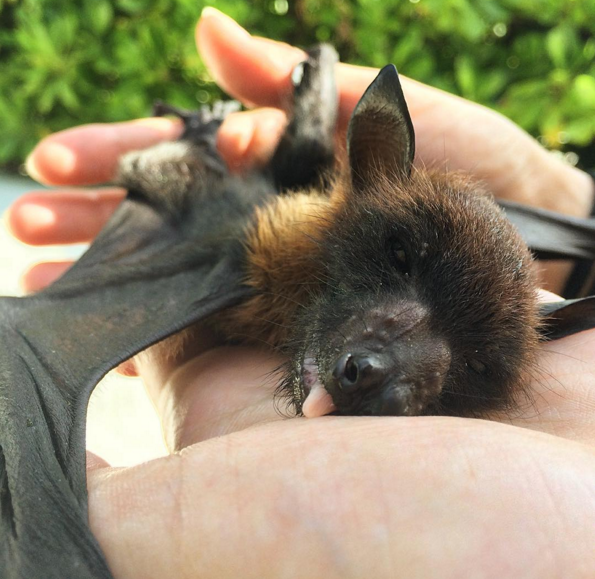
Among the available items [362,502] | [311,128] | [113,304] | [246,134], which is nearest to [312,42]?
[246,134]

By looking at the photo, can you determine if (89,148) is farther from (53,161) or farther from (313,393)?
(313,393)

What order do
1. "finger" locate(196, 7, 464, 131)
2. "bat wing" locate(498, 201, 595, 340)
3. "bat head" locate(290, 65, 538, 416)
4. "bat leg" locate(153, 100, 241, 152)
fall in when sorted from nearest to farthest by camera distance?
1. "bat head" locate(290, 65, 538, 416)
2. "bat wing" locate(498, 201, 595, 340)
3. "finger" locate(196, 7, 464, 131)
4. "bat leg" locate(153, 100, 241, 152)

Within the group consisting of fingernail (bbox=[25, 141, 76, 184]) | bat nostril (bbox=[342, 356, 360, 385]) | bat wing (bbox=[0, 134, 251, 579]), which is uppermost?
fingernail (bbox=[25, 141, 76, 184])

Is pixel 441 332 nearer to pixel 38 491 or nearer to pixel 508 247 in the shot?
pixel 508 247

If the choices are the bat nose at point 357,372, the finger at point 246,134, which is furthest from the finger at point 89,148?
the bat nose at point 357,372

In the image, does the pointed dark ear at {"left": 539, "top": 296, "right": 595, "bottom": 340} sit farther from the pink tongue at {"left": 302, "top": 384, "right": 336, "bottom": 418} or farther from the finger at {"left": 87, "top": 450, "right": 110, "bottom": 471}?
the finger at {"left": 87, "top": 450, "right": 110, "bottom": 471}

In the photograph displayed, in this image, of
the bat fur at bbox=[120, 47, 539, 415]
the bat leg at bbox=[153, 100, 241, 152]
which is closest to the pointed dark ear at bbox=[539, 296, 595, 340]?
the bat fur at bbox=[120, 47, 539, 415]
